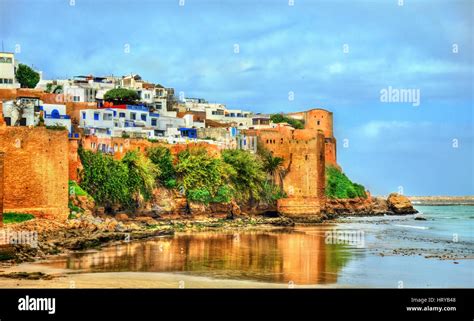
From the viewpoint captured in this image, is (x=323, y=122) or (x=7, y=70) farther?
(x=323, y=122)

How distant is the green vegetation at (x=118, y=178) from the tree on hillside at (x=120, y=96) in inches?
527

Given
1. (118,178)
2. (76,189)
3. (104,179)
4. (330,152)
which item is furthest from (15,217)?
(330,152)

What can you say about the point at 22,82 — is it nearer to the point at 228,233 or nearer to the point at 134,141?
the point at 134,141

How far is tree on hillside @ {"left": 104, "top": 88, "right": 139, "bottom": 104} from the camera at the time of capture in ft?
170

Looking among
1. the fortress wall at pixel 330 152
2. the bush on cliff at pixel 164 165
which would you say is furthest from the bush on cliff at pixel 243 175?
the fortress wall at pixel 330 152

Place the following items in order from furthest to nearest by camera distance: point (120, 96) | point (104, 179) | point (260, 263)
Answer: point (120, 96) → point (104, 179) → point (260, 263)

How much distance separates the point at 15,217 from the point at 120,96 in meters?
23.4

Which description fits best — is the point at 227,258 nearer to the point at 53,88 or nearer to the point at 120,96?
the point at 120,96

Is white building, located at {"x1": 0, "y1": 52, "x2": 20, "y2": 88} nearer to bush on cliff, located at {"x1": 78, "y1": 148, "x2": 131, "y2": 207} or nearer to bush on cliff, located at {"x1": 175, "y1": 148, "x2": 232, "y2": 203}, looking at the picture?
bush on cliff, located at {"x1": 175, "y1": 148, "x2": 232, "y2": 203}

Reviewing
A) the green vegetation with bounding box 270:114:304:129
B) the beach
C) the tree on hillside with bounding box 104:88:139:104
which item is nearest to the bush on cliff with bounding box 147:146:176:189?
the beach

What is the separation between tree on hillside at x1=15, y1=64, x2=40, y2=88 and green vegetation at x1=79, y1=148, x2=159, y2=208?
13.6 meters

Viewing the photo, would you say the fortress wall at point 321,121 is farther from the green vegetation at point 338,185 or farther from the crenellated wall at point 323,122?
the green vegetation at point 338,185

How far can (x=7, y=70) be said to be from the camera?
45.7 m
